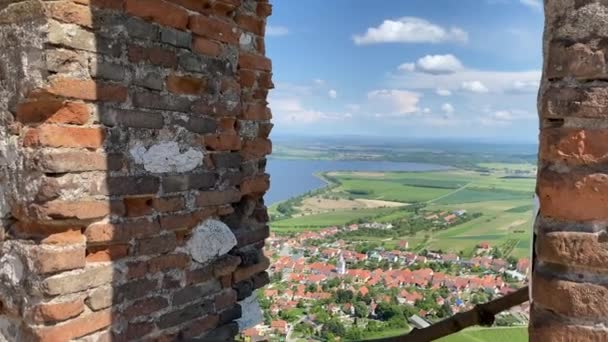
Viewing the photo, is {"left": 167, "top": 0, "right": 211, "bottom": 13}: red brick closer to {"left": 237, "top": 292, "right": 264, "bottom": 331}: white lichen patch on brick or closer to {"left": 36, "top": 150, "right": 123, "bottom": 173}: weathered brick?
{"left": 36, "top": 150, "right": 123, "bottom": 173}: weathered brick

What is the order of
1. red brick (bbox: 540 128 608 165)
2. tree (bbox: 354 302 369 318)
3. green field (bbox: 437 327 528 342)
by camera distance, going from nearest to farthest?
red brick (bbox: 540 128 608 165)
green field (bbox: 437 327 528 342)
tree (bbox: 354 302 369 318)

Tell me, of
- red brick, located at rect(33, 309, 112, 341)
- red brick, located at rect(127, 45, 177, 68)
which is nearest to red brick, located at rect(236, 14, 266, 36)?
red brick, located at rect(127, 45, 177, 68)

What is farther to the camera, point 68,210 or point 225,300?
point 225,300

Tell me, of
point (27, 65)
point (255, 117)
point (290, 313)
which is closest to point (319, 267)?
point (290, 313)

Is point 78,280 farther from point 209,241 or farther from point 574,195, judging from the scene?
point 574,195

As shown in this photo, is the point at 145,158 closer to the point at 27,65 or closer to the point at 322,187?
the point at 27,65

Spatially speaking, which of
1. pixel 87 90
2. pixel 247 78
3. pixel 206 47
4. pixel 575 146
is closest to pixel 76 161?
pixel 87 90
